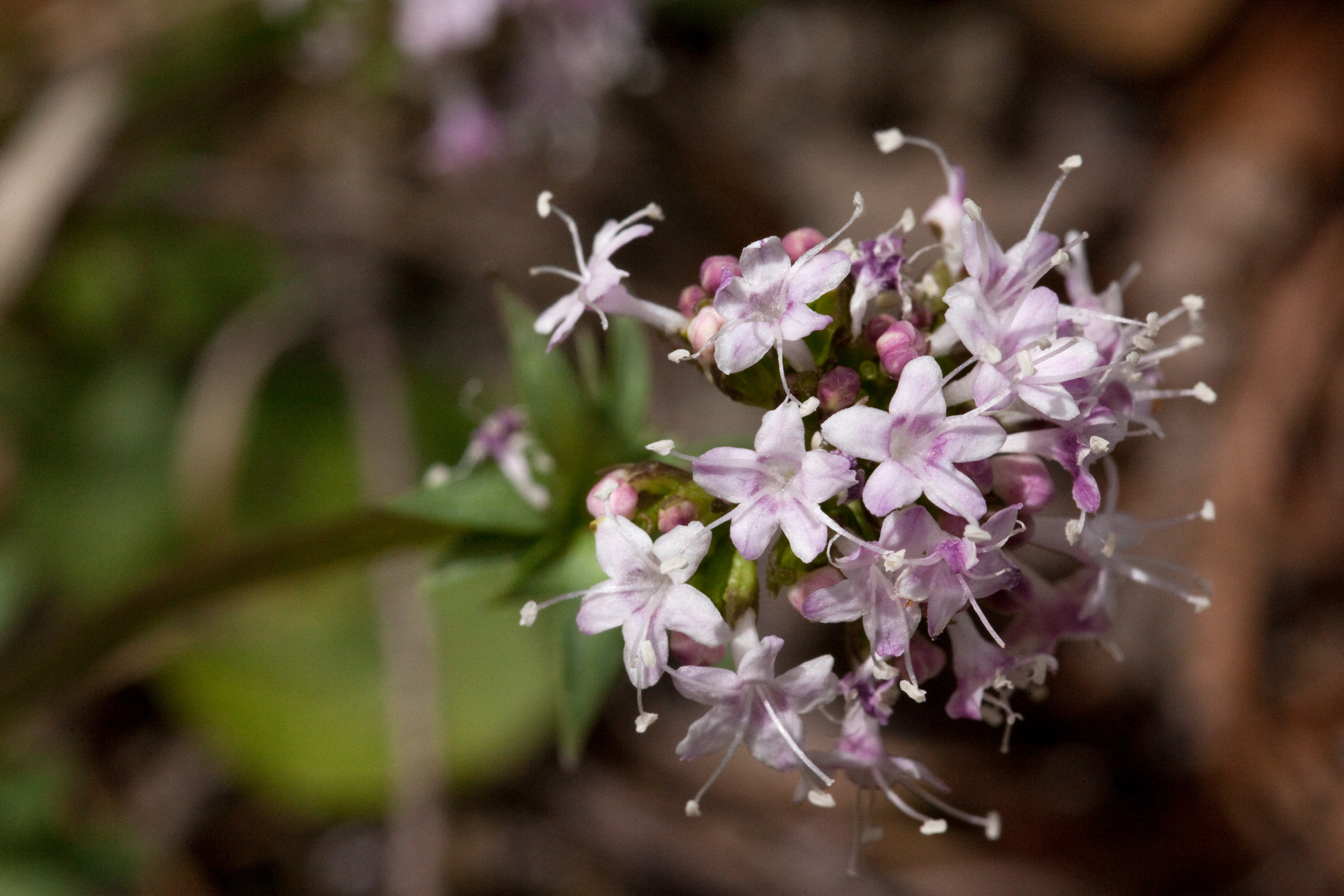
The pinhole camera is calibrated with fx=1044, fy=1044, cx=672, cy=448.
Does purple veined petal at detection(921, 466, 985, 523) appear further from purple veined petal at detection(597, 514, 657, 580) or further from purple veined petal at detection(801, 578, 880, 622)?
purple veined petal at detection(597, 514, 657, 580)

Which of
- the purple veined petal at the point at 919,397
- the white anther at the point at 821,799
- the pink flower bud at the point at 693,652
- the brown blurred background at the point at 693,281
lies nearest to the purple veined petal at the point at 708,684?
the pink flower bud at the point at 693,652

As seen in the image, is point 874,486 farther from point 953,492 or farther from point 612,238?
point 612,238

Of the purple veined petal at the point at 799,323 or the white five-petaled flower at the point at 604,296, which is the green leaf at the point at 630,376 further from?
the purple veined petal at the point at 799,323

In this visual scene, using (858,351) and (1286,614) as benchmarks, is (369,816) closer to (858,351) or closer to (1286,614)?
(858,351)

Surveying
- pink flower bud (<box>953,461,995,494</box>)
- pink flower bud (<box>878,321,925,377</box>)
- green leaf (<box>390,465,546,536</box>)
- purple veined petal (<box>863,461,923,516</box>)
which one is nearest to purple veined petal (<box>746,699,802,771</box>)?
purple veined petal (<box>863,461,923,516</box>)

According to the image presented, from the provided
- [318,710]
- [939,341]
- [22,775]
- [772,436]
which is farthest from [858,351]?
[22,775]

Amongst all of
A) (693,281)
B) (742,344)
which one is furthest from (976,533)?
(693,281)
